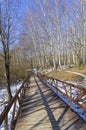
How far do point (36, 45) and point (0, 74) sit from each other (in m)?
30.8

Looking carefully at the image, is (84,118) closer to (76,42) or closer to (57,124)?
(57,124)

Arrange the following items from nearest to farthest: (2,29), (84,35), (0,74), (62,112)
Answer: (62,112) < (2,29) < (0,74) < (84,35)

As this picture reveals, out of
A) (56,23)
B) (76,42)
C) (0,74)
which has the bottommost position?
(0,74)

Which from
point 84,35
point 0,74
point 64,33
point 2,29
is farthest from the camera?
point 64,33

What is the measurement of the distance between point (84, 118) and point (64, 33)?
37.9m

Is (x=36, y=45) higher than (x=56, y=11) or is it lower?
lower

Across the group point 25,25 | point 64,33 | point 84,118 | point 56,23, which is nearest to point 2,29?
point 84,118

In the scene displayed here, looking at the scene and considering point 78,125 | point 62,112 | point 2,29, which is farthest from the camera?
point 2,29

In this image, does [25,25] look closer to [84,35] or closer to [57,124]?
[84,35]

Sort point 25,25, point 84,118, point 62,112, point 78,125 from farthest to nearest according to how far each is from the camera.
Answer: point 25,25, point 62,112, point 84,118, point 78,125

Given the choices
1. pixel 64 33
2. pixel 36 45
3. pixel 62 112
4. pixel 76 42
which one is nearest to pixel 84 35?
pixel 76 42

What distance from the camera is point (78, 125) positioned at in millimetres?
6801

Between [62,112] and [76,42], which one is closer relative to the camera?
[62,112]

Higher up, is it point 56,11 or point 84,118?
point 56,11
